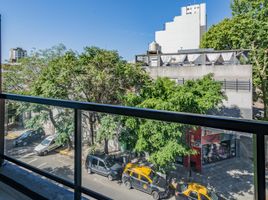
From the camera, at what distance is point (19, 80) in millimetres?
11680

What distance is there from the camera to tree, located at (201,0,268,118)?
615 inches

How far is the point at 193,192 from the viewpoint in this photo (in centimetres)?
104

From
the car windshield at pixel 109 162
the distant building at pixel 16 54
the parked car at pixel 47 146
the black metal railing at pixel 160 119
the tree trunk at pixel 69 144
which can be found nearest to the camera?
the black metal railing at pixel 160 119

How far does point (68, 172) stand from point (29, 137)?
A: 0.49 m

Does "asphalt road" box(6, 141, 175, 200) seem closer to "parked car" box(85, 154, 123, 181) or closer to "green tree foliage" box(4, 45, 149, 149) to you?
"parked car" box(85, 154, 123, 181)

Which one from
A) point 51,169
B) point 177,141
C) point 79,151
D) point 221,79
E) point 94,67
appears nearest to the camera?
point 177,141

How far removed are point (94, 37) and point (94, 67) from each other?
8.04 m

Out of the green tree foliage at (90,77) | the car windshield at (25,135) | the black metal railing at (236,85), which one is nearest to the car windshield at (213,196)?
the car windshield at (25,135)

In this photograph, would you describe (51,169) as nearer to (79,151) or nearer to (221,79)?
(79,151)

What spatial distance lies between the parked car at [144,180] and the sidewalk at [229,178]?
186 mm

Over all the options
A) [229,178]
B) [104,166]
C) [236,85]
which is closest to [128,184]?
[104,166]

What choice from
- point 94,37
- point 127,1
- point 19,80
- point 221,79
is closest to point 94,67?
point 19,80

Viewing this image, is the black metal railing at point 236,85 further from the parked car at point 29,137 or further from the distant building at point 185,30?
the parked car at point 29,137

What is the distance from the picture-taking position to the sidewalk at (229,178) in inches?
33.1
